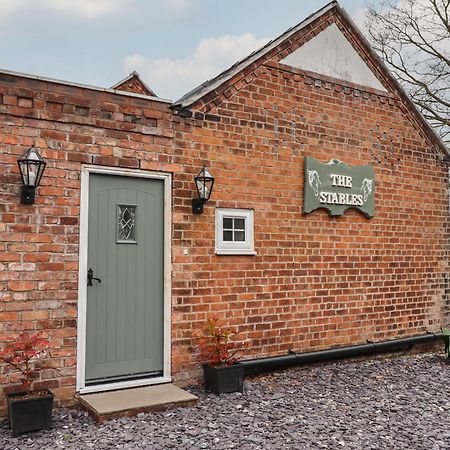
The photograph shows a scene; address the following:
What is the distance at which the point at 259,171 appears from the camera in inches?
254

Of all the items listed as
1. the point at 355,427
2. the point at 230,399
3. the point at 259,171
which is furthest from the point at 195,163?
the point at 355,427

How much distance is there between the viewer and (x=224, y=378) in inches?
218

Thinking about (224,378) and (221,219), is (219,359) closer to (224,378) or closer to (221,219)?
(224,378)

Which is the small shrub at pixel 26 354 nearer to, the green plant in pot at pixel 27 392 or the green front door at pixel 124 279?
the green plant in pot at pixel 27 392

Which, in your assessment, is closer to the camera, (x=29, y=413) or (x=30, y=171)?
(x=29, y=413)

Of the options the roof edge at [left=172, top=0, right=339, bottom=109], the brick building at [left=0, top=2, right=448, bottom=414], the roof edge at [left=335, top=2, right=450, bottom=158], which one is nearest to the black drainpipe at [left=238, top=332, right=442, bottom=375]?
the brick building at [left=0, top=2, right=448, bottom=414]

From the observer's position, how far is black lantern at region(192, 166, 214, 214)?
5.79 metres

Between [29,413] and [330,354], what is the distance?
3959 millimetres

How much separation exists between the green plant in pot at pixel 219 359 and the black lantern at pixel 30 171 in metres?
2.38

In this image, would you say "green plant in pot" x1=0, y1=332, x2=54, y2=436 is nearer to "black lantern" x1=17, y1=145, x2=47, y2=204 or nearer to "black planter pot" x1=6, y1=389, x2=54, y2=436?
"black planter pot" x1=6, y1=389, x2=54, y2=436

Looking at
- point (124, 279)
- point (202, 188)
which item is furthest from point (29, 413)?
point (202, 188)

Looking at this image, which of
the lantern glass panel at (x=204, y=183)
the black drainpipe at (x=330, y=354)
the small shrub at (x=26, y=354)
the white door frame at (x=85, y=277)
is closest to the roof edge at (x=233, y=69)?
the lantern glass panel at (x=204, y=183)

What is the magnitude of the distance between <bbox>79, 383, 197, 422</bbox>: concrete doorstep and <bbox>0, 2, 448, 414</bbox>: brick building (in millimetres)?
166

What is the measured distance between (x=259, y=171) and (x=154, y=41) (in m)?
3.82
